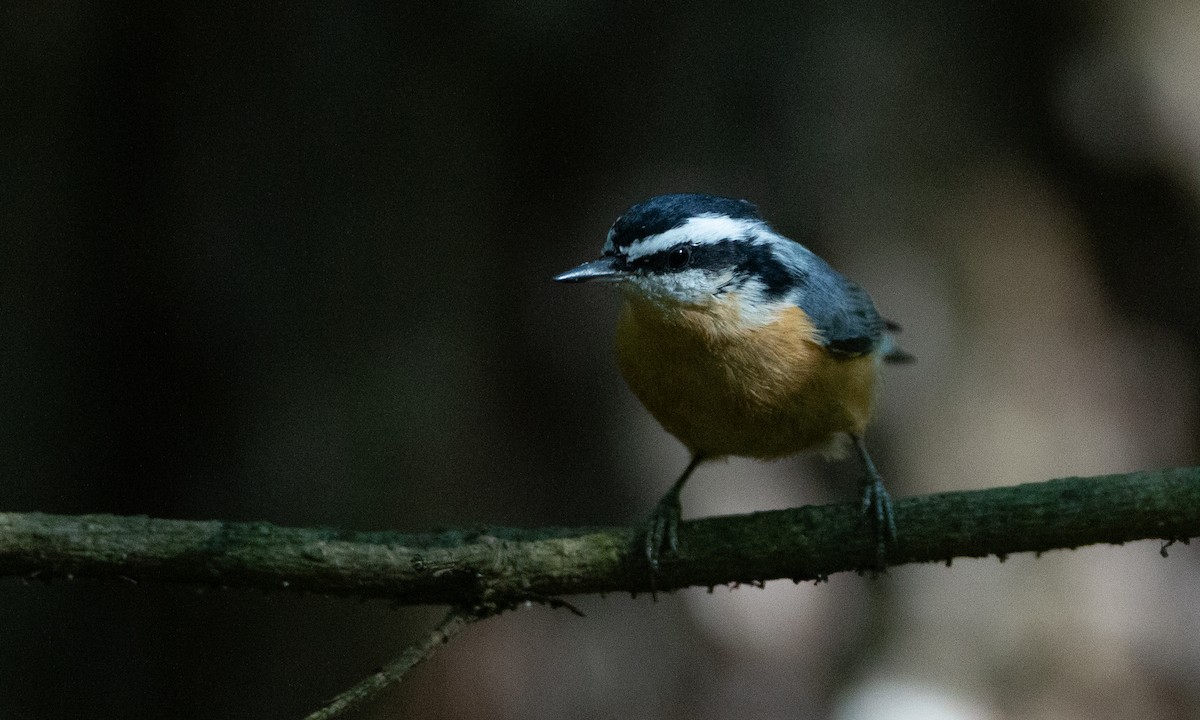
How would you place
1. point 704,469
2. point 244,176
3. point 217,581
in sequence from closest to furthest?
point 217,581, point 244,176, point 704,469

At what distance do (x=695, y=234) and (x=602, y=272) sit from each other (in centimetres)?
34

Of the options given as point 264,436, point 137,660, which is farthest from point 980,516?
point 137,660

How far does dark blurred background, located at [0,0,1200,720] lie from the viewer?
5074 mm

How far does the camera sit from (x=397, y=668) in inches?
112

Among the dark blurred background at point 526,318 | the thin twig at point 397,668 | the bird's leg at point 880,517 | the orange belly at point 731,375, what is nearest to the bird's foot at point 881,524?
the bird's leg at point 880,517

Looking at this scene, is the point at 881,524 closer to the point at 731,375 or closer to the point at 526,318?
the point at 731,375

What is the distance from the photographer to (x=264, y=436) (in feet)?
16.6

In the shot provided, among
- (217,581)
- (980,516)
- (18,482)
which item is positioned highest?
(980,516)

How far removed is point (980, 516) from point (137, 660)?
4.10 meters

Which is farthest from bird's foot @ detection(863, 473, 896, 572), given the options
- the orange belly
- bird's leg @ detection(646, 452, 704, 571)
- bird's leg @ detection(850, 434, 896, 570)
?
bird's leg @ detection(646, 452, 704, 571)

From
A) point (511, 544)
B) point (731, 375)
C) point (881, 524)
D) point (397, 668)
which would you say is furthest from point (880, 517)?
point (397, 668)

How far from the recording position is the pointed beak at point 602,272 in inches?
137

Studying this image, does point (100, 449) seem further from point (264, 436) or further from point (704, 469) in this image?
point (704, 469)

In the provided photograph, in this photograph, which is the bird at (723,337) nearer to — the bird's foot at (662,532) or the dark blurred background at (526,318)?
the bird's foot at (662,532)
